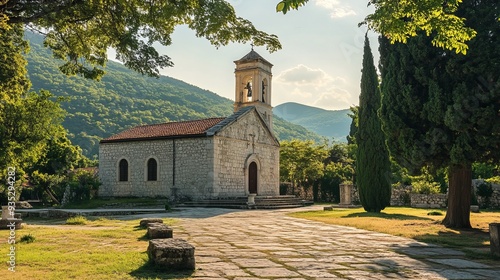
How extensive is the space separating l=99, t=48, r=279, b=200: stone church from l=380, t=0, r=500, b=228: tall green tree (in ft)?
45.1

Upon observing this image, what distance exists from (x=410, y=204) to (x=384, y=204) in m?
8.97

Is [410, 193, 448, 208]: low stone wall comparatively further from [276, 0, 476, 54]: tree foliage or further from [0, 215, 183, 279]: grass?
[0, 215, 183, 279]: grass

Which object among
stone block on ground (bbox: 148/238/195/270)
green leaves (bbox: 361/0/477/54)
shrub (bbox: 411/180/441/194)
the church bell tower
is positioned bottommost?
stone block on ground (bbox: 148/238/195/270)

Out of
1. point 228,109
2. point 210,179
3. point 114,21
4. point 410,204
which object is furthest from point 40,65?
point 114,21

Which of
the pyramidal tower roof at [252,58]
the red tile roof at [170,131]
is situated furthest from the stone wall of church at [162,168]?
the pyramidal tower roof at [252,58]

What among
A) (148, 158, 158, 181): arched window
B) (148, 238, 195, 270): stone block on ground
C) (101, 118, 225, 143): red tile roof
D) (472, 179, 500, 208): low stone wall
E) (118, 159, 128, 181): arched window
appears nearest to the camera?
(148, 238, 195, 270): stone block on ground

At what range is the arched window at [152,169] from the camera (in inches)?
1073

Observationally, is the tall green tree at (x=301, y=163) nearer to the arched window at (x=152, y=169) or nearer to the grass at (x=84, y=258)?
the arched window at (x=152, y=169)

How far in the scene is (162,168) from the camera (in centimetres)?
2692

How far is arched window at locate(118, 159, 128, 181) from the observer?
93.5 feet

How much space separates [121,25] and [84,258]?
463 cm

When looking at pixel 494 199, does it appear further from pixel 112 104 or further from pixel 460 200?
pixel 112 104

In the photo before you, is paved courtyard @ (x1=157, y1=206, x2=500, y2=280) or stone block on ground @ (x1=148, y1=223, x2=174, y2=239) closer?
paved courtyard @ (x1=157, y1=206, x2=500, y2=280)

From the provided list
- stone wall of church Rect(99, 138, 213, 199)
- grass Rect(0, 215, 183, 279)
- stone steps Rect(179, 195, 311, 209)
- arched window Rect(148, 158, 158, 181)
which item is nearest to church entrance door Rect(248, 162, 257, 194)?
stone steps Rect(179, 195, 311, 209)
